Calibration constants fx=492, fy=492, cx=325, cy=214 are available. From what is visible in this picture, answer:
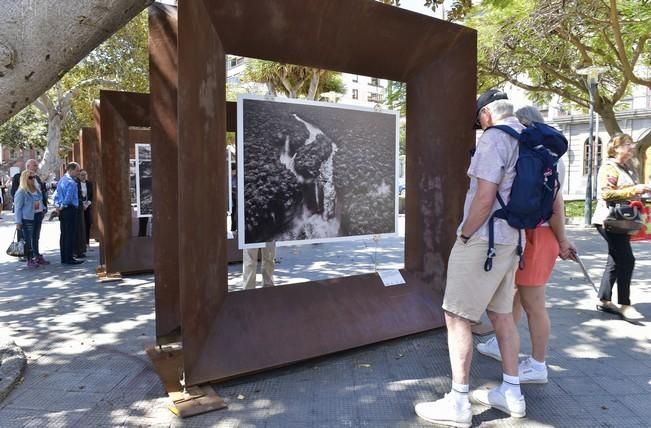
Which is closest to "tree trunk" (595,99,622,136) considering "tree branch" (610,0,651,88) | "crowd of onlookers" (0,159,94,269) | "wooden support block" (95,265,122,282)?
"tree branch" (610,0,651,88)

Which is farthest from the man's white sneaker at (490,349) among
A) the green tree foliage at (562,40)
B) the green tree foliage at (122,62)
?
the green tree foliage at (122,62)

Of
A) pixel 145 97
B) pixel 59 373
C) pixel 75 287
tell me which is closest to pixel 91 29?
pixel 59 373

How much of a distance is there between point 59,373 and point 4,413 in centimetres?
63

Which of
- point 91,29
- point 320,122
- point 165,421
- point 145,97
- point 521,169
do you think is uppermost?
point 145,97

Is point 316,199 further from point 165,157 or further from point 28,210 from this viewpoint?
point 28,210

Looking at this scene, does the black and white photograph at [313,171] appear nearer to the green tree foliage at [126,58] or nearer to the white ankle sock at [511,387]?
the white ankle sock at [511,387]

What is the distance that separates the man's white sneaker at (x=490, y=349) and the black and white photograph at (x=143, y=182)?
6.40 metres

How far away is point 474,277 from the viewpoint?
2727mm

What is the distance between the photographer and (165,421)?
113 inches

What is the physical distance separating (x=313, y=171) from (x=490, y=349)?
6.44 ft

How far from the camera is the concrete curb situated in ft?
10.7

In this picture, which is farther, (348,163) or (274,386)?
(348,163)

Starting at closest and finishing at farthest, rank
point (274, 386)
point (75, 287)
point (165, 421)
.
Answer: point (165, 421)
point (274, 386)
point (75, 287)

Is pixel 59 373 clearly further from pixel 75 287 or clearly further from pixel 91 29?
pixel 75 287
